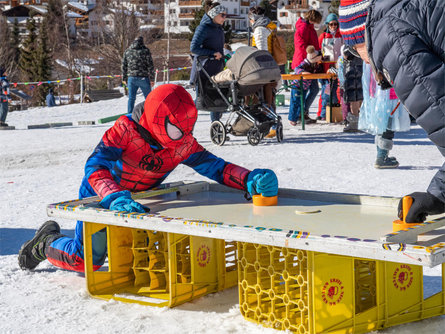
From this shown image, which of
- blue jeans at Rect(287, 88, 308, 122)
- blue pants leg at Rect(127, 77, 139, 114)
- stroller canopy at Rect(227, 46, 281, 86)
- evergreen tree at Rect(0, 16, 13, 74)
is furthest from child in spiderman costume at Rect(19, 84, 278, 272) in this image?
evergreen tree at Rect(0, 16, 13, 74)

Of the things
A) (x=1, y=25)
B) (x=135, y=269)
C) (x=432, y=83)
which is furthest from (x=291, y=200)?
(x=1, y=25)

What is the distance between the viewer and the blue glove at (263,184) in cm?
367

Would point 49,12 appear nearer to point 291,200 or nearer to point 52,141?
point 52,141

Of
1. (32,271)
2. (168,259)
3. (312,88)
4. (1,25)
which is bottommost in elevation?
(32,271)

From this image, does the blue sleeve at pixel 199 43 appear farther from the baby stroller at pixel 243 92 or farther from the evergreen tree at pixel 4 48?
the evergreen tree at pixel 4 48

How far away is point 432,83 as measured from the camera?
2.43 meters

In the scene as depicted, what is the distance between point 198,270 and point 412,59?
165 cm

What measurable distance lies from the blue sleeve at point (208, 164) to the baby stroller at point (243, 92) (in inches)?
180

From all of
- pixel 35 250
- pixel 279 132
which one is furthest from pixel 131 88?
pixel 35 250

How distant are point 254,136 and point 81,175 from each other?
254 centimetres

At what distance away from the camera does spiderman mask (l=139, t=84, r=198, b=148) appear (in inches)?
146

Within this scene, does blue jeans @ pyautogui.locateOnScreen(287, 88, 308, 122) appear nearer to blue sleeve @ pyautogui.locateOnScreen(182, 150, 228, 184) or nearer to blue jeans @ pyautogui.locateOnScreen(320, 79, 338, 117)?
blue jeans @ pyautogui.locateOnScreen(320, 79, 338, 117)

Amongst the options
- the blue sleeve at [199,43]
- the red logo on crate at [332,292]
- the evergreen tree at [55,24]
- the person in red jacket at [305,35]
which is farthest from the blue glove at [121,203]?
the evergreen tree at [55,24]

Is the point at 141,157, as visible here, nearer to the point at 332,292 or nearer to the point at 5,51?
the point at 332,292
